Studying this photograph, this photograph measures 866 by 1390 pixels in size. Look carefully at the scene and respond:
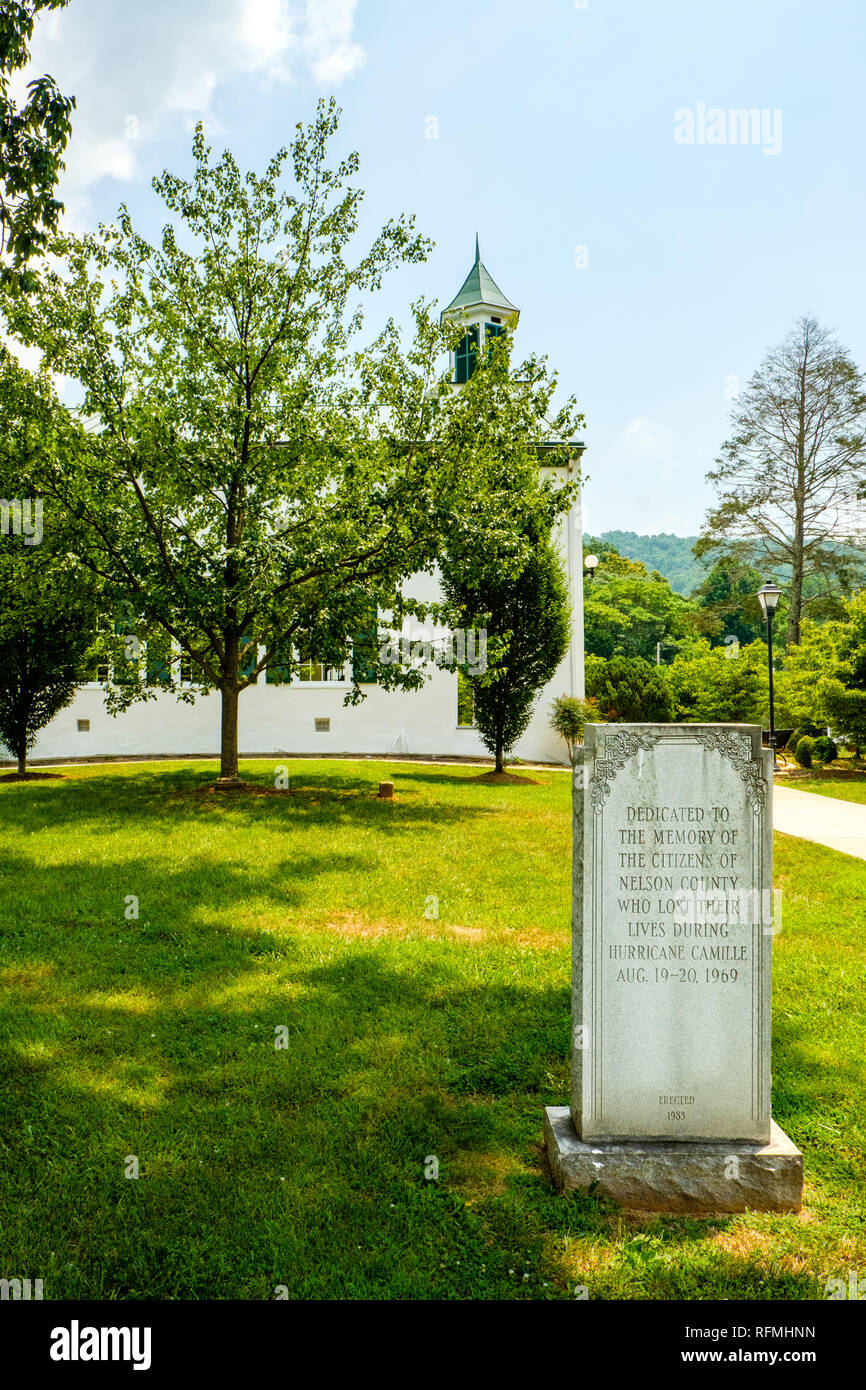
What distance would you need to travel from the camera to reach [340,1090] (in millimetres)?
4121

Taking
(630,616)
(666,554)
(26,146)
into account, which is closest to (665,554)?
(666,554)

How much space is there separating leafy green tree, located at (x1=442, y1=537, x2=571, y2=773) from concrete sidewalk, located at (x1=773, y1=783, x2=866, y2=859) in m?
5.11

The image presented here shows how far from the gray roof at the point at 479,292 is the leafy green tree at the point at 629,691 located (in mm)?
11607

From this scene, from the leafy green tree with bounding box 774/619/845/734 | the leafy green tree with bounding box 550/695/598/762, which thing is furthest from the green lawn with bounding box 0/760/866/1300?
the leafy green tree with bounding box 550/695/598/762

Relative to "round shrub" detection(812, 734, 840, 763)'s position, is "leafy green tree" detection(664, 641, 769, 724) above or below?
above

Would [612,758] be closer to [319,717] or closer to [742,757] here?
[742,757]

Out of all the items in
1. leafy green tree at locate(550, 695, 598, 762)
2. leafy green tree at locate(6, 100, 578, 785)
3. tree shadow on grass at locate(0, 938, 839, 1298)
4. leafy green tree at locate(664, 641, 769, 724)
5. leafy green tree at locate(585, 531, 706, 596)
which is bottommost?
tree shadow on grass at locate(0, 938, 839, 1298)

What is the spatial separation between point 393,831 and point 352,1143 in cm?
734

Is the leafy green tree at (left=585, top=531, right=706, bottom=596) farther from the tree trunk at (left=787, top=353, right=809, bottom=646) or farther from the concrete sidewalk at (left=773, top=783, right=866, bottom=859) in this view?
the concrete sidewalk at (left=773, top=783, right=866, bottom=859)

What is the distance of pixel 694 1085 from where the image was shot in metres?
3.49

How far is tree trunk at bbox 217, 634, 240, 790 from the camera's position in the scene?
14219 millimetres

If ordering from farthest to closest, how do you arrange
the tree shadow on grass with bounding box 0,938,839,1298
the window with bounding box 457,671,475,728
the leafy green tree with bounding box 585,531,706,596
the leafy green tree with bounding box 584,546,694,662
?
the leafy green tree with bounding box 585,531,706,596 → the leafy green tree with bounding box 584,546,694,662 → the window with bounding box 457,671,475,728 → the tree shadow on grass with bounding box 0,938,839,1298

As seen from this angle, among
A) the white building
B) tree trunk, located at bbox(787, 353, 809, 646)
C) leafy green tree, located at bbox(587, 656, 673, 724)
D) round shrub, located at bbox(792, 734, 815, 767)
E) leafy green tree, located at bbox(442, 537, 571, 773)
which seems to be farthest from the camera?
tree trunk, located at bbox(787, 353, 809, 646)
